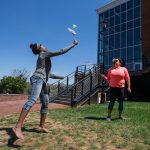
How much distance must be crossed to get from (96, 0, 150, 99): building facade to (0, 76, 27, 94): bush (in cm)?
938

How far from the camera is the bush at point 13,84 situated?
34375 millimetres

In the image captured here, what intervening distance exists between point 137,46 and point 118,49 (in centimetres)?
312

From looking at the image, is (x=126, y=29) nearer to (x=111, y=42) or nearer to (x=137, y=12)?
(x=137, y=12)

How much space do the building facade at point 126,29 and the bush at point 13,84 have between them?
9.38 m

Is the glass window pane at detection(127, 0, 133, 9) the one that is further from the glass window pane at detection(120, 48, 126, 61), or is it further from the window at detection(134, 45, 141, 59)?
the window at detection(134, 45, 141, 59)

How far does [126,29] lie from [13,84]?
48.0 feet

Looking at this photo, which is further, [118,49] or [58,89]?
[118,49]

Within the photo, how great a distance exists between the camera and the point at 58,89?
19359mm

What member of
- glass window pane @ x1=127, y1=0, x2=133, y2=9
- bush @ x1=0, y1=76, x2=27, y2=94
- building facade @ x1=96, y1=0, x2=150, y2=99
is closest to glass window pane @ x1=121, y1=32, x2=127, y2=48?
building facade @ x1=96, y1=0, x2=150, y2=99

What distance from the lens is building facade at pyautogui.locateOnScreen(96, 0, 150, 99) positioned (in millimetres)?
31203

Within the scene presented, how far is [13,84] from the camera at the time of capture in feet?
113

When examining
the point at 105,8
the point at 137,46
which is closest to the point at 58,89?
the point at 137,46

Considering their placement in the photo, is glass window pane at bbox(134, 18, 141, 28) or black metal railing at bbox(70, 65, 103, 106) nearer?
black metal railing at bbox(70, 65, 103, 106)

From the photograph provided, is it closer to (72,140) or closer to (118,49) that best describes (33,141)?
(72,140)
